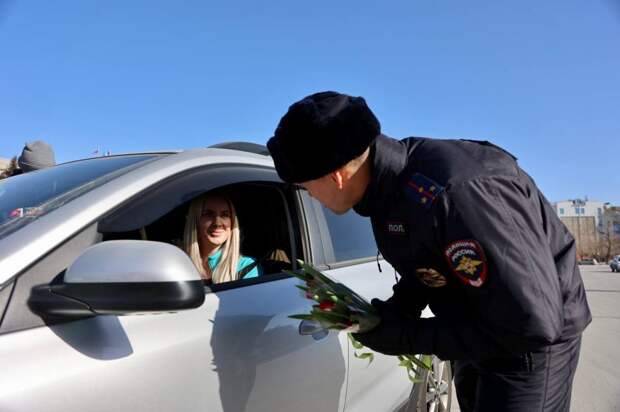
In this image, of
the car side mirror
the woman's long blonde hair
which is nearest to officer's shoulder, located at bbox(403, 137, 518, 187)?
the car side mirror

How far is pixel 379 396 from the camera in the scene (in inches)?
97.0

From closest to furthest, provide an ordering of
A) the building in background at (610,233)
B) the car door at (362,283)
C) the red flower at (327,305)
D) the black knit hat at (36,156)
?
the red flower at (327,305) < the car door at (362,283) < the black knit hat at (36,156) < the building in background at (610,233)

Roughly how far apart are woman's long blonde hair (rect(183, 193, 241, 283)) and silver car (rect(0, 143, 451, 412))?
0.43 feet

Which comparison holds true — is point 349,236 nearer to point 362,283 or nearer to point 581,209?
point 362,283

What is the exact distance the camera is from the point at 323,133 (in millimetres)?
1339

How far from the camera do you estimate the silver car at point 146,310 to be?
1134 mm

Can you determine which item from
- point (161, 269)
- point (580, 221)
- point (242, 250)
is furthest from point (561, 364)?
point (580, 221)

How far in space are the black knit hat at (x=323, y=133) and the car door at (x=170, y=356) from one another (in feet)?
1.87

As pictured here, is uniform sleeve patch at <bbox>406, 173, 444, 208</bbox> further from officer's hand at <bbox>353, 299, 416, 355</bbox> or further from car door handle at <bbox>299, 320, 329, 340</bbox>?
car door handle at <bbox>299, 320, 329, 340</bbox>

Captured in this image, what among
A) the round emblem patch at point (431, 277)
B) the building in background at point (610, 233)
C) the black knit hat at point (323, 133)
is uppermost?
the black knit hat at point (323, 133)

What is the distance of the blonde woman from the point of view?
7.75 ft

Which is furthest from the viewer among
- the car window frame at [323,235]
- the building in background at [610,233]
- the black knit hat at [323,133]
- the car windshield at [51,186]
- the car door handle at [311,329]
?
the building in background at [610,233]

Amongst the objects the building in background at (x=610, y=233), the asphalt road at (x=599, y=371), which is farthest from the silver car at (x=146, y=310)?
the building in background at (x=610, y=233)

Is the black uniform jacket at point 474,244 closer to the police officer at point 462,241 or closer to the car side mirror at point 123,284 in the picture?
the police officer at point 462,241
